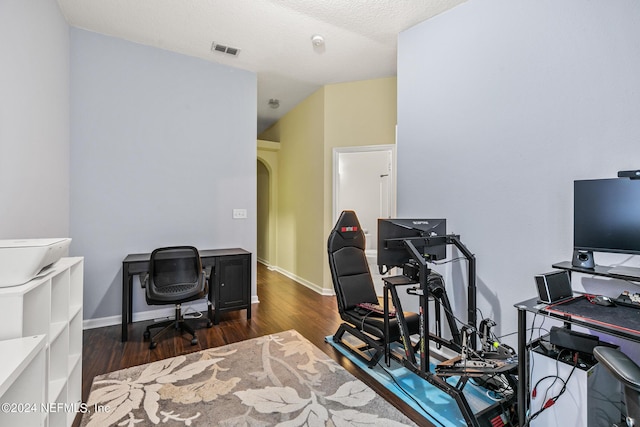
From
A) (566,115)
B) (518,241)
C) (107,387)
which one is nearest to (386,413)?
(518,241)

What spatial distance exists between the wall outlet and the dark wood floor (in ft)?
3.95

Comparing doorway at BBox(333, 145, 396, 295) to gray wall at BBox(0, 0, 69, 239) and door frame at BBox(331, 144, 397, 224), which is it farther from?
gray wall at BBox(0, 0, 69, 239)

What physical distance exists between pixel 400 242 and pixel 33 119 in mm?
2800

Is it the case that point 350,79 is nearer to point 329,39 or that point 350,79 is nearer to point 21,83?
point 329,39

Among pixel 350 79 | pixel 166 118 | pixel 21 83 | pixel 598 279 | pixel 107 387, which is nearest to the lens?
pixel 598 279

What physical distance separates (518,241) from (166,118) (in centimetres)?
377

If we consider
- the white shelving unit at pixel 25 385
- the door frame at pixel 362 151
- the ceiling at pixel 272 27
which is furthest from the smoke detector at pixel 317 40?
the white shelving unit at pixel 25 385

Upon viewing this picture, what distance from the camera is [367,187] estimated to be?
4.39 m

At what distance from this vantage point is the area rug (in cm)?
178

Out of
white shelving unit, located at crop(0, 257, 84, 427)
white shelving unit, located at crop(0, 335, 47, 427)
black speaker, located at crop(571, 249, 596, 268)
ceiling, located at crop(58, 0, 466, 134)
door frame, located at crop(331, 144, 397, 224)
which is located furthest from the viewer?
door frame, located at crop(331, 144, 397, 224)

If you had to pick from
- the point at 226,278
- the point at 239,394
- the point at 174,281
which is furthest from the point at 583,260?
the point at 174,281

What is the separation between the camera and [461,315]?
2.50 m

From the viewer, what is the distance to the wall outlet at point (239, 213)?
12.6ft

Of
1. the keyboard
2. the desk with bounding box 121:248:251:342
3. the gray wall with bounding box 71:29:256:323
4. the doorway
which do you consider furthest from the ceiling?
the keyboard
